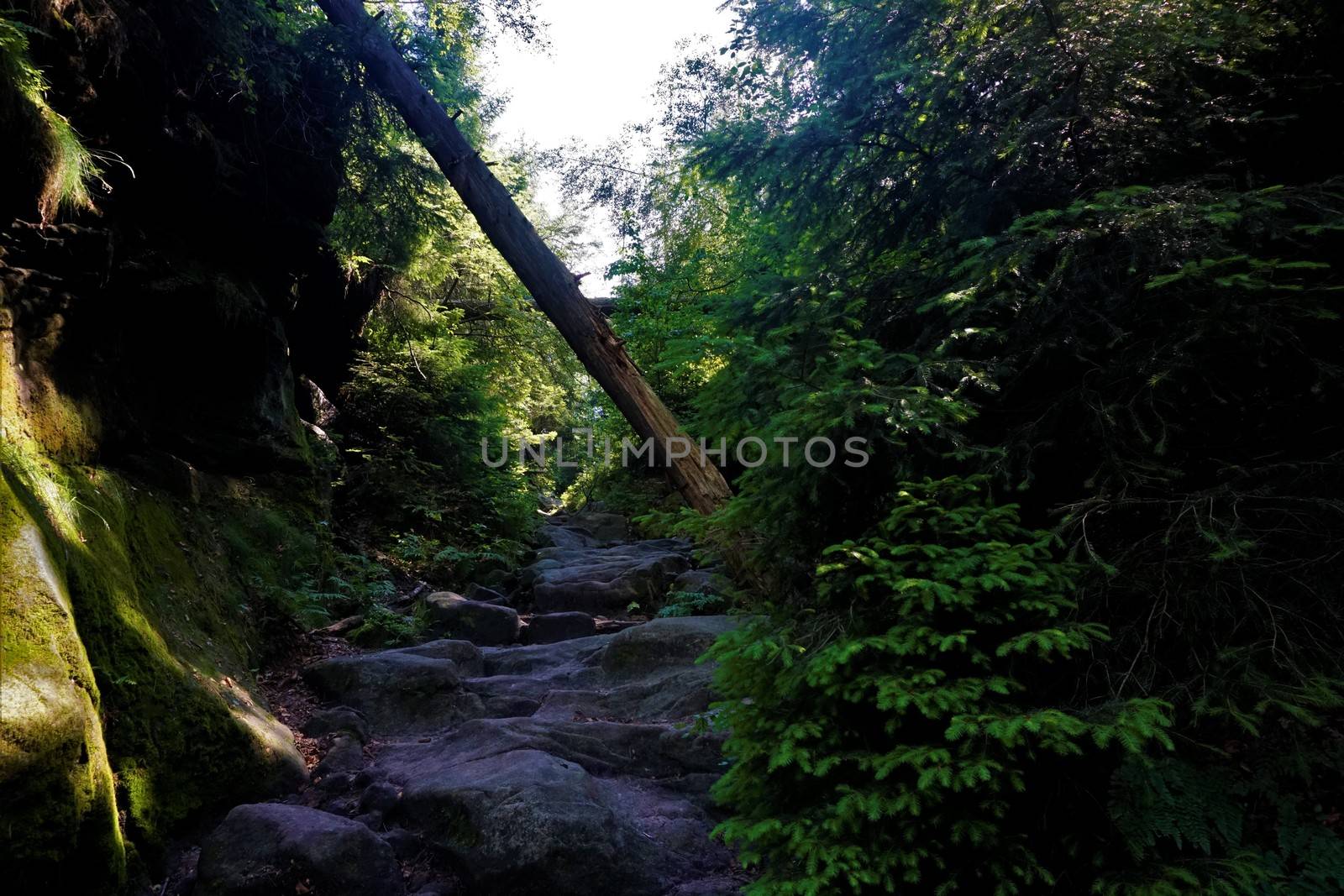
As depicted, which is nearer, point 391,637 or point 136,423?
point 136,423

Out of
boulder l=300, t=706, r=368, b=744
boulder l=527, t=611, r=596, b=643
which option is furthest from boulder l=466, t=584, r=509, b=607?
boulder l=300, t=706, r=368, b=744

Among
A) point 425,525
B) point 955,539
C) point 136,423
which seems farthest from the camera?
point 425,525

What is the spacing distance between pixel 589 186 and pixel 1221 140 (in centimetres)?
1411

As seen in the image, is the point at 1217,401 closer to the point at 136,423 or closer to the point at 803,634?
the point at 803,634

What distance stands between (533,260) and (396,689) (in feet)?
13.7

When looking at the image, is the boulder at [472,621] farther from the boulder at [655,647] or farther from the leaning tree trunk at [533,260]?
the leaning tree trunk at [533,260]

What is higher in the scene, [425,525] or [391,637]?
[425,525]

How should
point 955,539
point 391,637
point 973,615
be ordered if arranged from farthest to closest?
point 391,637
point 955,539
point 973,615

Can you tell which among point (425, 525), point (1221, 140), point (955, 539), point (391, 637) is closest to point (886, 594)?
point (955, 539)

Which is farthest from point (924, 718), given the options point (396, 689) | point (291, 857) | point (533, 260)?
point (533, 260)

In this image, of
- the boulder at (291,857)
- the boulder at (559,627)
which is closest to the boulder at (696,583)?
the boulder at (559,627)

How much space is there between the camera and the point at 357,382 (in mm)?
12305

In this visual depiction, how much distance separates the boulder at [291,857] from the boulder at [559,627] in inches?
186

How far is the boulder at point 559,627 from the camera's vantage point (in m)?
8.46
